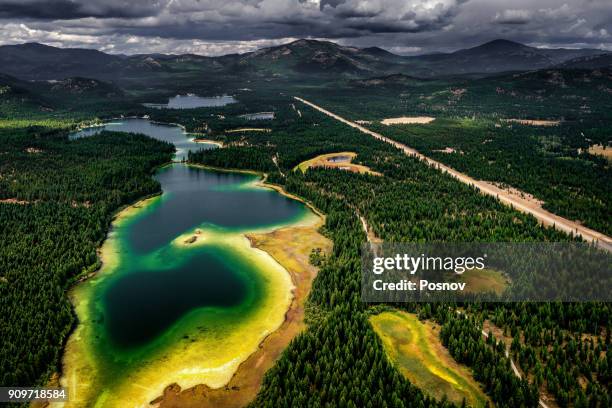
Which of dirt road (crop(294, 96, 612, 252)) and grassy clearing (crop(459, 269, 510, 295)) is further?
dirt road (crop(294, 96, 612, 252))

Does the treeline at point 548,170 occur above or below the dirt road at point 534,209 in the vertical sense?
above

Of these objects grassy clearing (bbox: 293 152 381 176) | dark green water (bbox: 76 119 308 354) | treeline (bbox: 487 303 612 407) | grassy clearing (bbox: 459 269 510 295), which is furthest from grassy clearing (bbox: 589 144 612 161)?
treeline (bbox: 487 303 612 407)

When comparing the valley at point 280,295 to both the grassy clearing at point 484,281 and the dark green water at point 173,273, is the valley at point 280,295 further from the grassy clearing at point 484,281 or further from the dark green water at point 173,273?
the grassy clearing at point 484,281

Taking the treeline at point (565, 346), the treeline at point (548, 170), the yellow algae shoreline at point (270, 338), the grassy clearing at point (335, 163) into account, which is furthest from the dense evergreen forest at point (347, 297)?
the grassy clearing at point (335, 163)

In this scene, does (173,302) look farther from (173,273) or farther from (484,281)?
(484,281)

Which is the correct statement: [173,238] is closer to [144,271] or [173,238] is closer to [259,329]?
[144,271]

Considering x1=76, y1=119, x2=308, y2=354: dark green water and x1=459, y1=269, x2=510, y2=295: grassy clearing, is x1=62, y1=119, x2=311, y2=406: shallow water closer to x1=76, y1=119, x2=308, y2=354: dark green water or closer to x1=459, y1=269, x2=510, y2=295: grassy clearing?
x1=76, y1=119, x2=308, y2=354: dark green water

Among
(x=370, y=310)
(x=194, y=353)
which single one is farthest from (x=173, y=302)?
(x=370, y=310)
